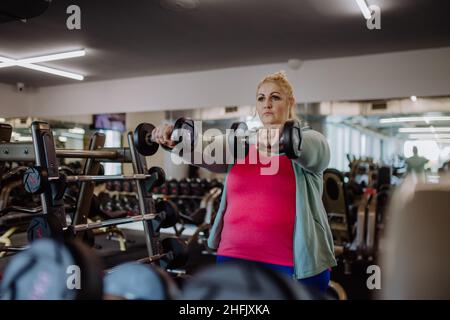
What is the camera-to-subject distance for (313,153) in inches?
35.7

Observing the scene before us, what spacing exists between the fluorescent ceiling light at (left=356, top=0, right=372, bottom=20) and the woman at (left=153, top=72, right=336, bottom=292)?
258 centimetres

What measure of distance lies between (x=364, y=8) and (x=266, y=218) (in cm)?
286

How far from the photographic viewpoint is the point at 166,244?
176 centimetres

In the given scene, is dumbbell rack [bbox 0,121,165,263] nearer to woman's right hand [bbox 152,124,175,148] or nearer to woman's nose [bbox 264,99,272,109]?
woman's right hand [bbox 152,124,175,148]

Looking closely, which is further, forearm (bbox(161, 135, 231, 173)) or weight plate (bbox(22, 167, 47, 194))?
weight plate (bbox(22, 167, 47, 194))

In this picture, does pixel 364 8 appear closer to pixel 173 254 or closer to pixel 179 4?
pixel 179 4

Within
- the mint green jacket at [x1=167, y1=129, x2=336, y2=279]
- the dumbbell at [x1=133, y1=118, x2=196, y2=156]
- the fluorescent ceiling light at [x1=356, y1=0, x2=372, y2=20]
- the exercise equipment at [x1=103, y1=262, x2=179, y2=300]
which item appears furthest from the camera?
the fluorescent ceiling light at [x1=356, y1=0, x2=372, y2=20]

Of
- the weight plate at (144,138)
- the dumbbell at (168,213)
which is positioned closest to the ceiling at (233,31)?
the dumbbell at (168,213)

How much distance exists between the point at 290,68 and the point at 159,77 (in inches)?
77.2

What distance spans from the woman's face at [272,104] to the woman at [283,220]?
0.09 ft

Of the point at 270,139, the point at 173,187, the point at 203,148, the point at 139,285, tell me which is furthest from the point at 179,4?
the point at 139,285

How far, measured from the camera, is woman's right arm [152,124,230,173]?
2.90 ft

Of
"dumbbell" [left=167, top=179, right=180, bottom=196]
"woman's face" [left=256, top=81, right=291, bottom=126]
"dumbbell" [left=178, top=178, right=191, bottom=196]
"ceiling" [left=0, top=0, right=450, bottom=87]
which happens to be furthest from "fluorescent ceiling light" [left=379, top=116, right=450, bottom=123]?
"woman's face" [left=256, top=81, right=291, bottom=126]
